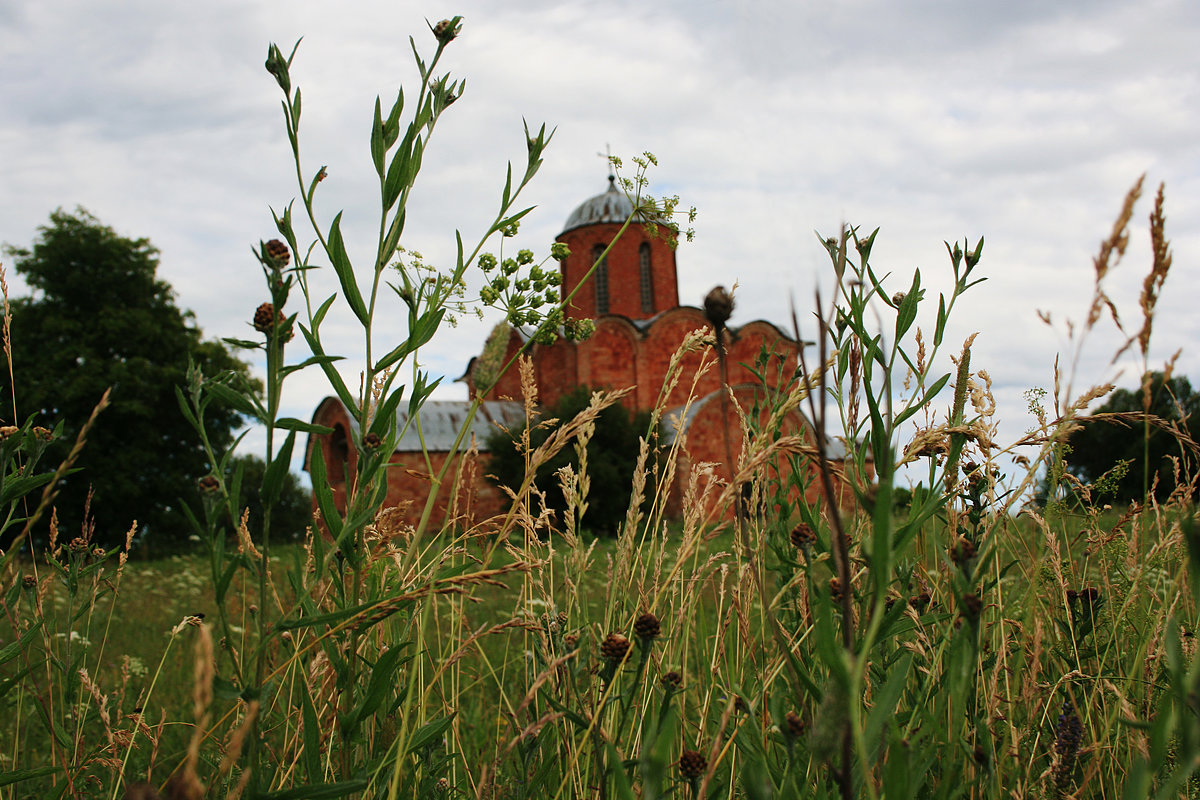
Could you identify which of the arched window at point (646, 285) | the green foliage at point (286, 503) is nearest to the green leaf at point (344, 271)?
the arched window at point (646, 285)

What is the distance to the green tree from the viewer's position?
69.6 feet

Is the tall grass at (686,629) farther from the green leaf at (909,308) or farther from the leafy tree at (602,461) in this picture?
the leafy tree at (602,461)

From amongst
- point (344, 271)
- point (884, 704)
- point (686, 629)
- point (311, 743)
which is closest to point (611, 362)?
point (686, 629)

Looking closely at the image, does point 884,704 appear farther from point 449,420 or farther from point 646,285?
point 646,285

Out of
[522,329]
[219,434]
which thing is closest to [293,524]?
[219,434]

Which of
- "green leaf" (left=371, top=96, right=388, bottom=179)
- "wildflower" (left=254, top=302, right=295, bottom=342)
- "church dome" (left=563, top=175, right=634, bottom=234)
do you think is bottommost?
"wildflower" (left=254, top=302, right=295, bottom=342)

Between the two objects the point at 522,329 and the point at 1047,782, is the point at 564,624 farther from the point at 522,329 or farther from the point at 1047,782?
the point at 1047,782

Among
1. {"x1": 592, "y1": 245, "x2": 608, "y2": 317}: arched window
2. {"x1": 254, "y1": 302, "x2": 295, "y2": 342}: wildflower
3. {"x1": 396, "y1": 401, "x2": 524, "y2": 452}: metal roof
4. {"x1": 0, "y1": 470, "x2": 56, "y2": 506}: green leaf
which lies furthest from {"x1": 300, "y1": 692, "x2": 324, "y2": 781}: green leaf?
{"x1": 592, "y1": 245, "x2": 608, "y2": 317}: arched window

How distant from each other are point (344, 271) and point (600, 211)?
25.9 meters

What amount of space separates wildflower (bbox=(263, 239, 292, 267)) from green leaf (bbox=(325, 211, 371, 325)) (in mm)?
217

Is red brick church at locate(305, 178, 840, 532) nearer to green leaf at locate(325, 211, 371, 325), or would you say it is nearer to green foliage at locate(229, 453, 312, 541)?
green foliage at locate(229, 453, 312, 541)

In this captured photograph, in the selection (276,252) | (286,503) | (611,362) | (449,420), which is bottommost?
(286,503)

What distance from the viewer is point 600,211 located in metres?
26.5

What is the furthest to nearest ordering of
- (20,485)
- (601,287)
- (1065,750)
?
(601,287) < (20,485) < (1065,750)
